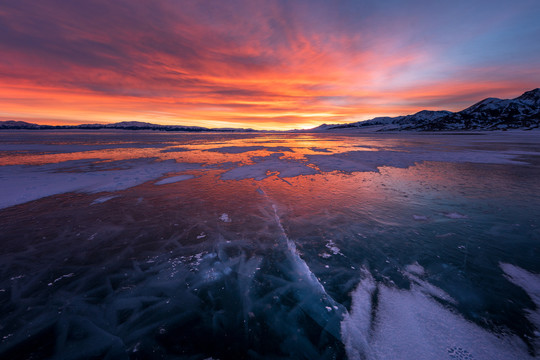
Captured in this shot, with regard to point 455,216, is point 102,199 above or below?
above

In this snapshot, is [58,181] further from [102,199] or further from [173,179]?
[173,179]

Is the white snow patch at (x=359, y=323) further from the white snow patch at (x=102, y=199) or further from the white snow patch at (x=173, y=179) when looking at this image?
the white snow patch at (x=173, y=179)

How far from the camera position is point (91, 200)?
6855 millimetres

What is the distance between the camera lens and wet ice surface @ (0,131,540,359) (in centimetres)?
252

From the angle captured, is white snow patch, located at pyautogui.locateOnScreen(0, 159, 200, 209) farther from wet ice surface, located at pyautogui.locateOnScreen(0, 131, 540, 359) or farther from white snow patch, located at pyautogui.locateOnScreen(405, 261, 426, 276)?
white snow patch, located at pyautogui.locateOnScreen(405, 261, 426, 276)

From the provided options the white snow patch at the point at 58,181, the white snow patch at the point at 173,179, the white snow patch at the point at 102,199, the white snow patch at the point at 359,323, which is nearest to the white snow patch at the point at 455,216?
the white snow patch at the point at 359,323

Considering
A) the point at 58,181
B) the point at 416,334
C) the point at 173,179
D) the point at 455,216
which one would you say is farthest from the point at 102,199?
the point at 455,216

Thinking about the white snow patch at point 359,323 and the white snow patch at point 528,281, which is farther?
Answer: the white snow patch at point 528,281

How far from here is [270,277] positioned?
11.7 ft

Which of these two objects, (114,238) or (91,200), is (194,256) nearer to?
(114,238)

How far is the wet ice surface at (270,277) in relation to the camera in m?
2.52

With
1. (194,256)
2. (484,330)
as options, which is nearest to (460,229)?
(484,330)

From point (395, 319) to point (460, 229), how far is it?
363 centimetres

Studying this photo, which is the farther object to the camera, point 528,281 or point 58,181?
point 58,181
